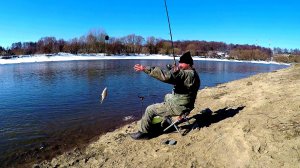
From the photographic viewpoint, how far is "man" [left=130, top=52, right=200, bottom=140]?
637cm

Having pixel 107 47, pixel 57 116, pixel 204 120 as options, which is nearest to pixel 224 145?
pixel 204 120

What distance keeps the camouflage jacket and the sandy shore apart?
0.80 m

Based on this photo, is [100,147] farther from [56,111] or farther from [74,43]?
[74,43]

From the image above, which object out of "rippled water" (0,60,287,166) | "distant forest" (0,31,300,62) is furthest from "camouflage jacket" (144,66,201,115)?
"distant forest" (0,31,300,62)

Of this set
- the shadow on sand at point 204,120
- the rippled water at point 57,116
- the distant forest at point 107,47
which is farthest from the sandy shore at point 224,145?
the distant forest at point 107,47

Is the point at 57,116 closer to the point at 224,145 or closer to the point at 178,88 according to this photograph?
the point at 178,88

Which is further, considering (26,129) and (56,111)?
(56,111)

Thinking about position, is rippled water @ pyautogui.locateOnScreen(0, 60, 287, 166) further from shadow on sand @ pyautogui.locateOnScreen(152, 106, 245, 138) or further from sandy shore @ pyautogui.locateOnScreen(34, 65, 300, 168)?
shadow on sand @ pyautogui.locateOnScreen(152, 106, 245, 138)

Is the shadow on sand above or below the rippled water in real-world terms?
above

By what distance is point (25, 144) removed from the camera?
9.21 metres

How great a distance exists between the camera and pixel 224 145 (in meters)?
5.97

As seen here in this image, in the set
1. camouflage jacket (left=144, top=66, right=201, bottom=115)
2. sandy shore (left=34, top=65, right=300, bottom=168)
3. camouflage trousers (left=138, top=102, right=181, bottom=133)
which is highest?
camouflage jacket (left=144, top=66, right=201, bottom=115)

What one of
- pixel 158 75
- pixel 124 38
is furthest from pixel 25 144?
pixel 124 38

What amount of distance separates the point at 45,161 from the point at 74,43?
4916 inches
